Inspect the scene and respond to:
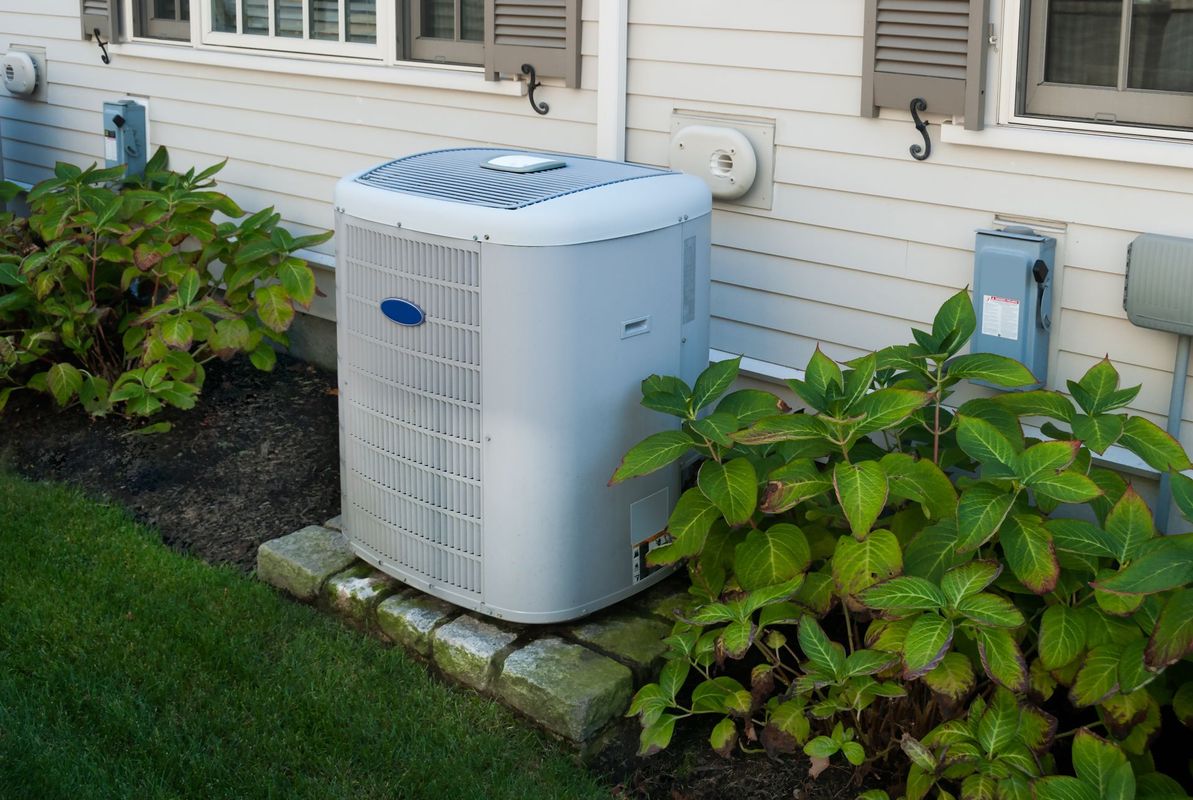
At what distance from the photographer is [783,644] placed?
325 cm

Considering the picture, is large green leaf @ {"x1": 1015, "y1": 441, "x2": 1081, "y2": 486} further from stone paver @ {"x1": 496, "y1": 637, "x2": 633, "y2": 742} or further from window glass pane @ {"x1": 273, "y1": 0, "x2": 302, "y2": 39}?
window glass pane @ {"x1": 273, "y1": 0, "x2": 302, "y2": 39}

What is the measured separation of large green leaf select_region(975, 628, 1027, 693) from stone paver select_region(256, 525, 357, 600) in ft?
6.15

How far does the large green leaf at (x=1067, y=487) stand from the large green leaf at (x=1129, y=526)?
9 cm

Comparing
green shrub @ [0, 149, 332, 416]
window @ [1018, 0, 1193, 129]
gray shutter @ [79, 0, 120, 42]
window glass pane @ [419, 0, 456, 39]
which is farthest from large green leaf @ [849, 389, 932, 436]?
gray shutter @ [79, 0, 120, 42]

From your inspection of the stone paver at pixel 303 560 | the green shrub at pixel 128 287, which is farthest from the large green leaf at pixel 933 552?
the green shrub at pixel 128 287

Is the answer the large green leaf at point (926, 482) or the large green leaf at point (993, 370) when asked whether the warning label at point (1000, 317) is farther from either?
the large green leaf at point (926, 482)

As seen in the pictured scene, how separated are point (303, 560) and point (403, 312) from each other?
90 cm

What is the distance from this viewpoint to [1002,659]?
2.80m

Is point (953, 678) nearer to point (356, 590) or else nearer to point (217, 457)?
point (356, 590)

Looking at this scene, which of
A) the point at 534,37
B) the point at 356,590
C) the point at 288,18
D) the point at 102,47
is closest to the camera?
the point at 356,590

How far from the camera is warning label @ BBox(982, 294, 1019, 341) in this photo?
3502 millimetres

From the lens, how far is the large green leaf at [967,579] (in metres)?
2.84

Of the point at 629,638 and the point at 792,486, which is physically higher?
the point at 792,486

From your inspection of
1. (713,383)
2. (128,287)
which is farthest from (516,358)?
(128,287)
